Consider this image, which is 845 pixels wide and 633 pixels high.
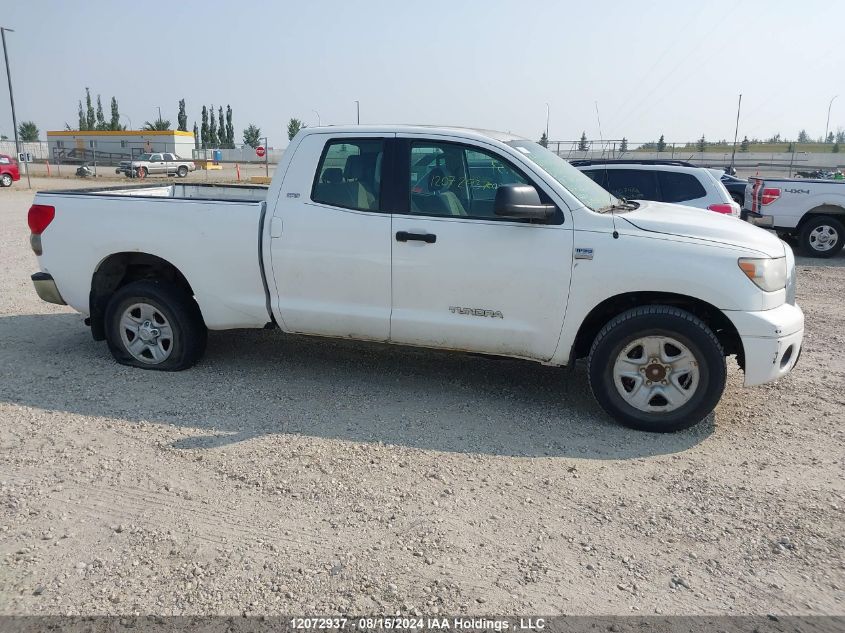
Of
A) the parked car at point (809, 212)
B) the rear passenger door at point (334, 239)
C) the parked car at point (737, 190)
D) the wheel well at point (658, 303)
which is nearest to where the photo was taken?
the wheel well at point (658, 303)

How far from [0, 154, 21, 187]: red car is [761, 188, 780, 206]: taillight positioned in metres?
30.4

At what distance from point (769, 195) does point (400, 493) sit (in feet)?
36.5

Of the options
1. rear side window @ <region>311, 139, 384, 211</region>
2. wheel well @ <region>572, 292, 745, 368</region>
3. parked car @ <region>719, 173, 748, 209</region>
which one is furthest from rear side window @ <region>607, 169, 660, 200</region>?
parked car @ <region>719, 173, 748, 209</region>

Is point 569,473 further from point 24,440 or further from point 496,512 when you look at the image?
point 24,440

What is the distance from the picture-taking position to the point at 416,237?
4742 millimetres

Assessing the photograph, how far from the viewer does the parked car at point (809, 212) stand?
39.9 ft

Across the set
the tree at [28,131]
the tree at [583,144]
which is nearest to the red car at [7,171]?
the tree at [583,144]

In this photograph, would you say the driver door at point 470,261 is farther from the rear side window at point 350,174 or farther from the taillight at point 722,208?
the taillight at point 722,208

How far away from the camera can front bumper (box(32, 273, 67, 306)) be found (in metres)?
5.73

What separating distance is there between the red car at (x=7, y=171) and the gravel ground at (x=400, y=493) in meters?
29.3

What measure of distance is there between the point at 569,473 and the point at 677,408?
1009 mm

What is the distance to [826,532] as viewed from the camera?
344cm

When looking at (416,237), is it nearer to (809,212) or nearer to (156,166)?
(809,212)

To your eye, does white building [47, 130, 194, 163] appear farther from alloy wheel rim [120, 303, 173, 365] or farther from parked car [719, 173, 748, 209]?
alloy wheel rim [120, 303, 173, 365]
